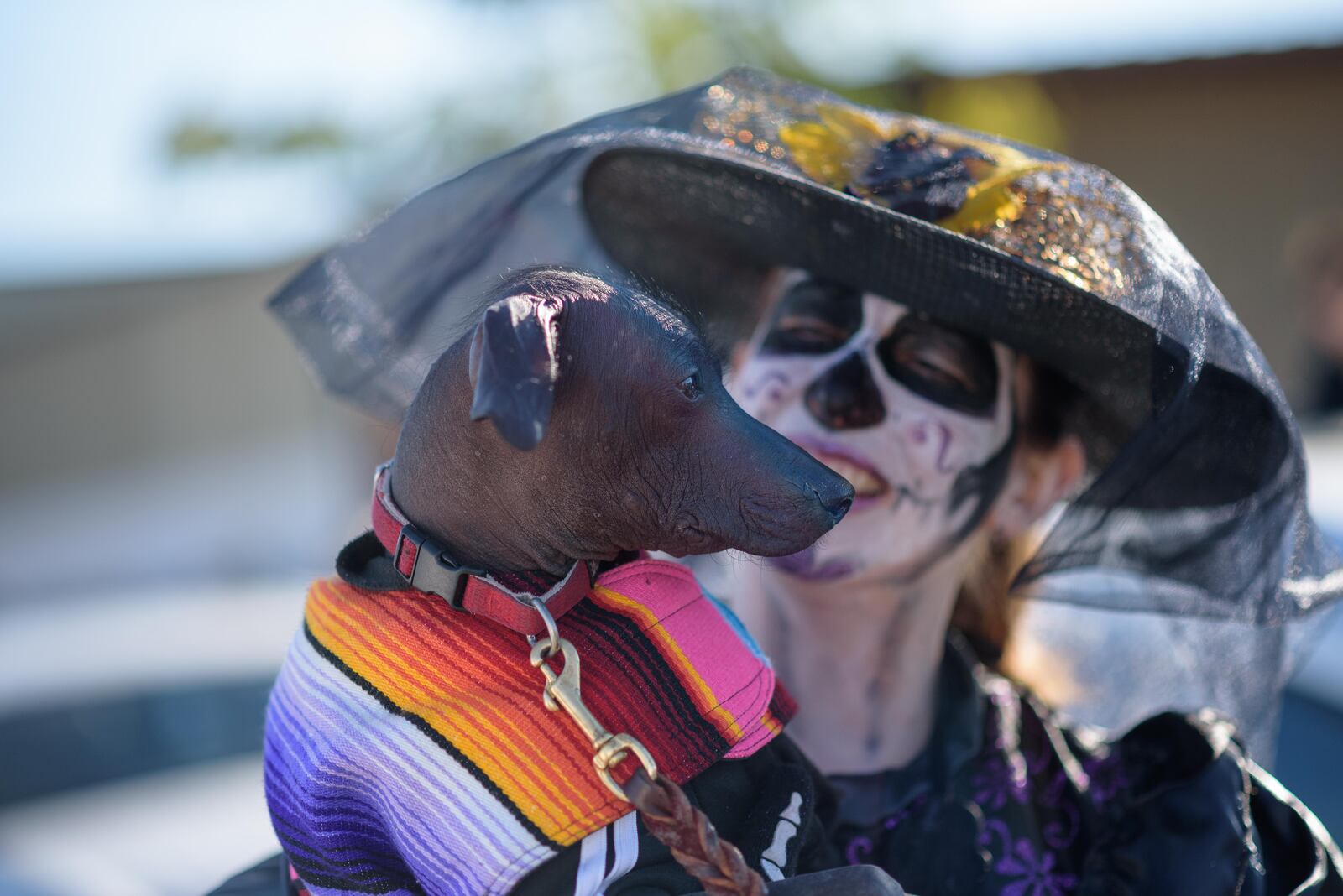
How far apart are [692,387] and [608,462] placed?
126mm

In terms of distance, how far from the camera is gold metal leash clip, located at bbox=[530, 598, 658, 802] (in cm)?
128

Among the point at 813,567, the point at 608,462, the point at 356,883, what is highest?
the point at 608,462

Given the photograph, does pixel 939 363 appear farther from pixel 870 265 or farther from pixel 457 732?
pixel 457 732

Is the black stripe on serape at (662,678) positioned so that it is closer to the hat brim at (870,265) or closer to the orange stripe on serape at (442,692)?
the orange stripe on serape at (442,692)

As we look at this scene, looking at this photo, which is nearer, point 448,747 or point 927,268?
point 448,747

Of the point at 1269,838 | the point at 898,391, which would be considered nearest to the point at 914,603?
the point at 898,391

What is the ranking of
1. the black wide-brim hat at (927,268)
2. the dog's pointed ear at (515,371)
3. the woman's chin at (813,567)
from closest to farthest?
1. the dog's pointed ear at (515,371)
2. the black wide-brim hat at (927,268)
3. the woman's chin at (813,567)

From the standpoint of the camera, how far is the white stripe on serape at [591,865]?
1287mm

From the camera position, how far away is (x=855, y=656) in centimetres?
222

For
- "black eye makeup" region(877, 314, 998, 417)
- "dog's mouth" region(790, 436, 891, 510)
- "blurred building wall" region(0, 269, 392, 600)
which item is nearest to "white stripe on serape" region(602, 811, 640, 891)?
"dog's mouth" region(790, 436, 891, 510)

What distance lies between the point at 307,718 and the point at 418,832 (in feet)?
0.58

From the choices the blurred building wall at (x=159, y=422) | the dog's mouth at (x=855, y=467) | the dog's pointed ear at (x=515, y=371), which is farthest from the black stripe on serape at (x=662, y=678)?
the blurred building wall at (x=159, y=422)

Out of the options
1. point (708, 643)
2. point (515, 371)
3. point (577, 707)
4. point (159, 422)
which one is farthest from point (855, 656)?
point (159, 422)

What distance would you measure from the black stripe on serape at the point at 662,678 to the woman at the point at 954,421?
0.55 m
